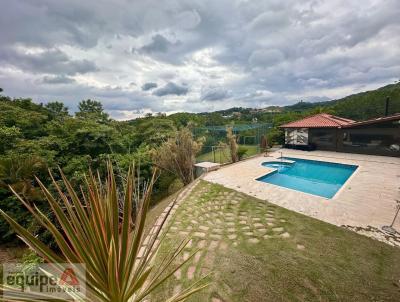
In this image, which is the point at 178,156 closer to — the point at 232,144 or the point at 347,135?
the point at 232,144

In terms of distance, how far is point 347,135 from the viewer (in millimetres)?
14391

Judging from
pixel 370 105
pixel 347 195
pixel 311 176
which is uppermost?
pixel 370 105

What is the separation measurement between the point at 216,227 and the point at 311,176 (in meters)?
8.51

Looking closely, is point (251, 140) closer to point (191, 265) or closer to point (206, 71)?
point (206, 71)

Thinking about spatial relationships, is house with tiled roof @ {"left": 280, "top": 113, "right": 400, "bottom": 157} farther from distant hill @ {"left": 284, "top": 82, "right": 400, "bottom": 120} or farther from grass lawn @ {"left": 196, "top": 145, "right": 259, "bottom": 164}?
distant hill @ {"left": 284, "top": 82, "right": 400, "bottom": 120}

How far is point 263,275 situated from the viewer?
A: 319cm

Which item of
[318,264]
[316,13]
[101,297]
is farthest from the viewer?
[316,13]

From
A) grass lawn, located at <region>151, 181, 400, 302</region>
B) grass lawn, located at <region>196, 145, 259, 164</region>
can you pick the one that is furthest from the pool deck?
grass lawn, located at <region>196, 145, 259, 164</region>

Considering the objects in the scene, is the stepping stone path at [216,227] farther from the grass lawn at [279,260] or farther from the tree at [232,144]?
the tree at [232,144]

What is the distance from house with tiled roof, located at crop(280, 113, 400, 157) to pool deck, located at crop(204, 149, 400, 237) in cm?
279

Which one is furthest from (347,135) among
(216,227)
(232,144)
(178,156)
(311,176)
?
(216,227)

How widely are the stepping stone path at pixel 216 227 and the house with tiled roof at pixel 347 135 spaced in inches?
489

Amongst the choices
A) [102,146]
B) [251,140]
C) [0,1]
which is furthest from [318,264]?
[251,140]

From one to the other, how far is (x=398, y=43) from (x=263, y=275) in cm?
1551
